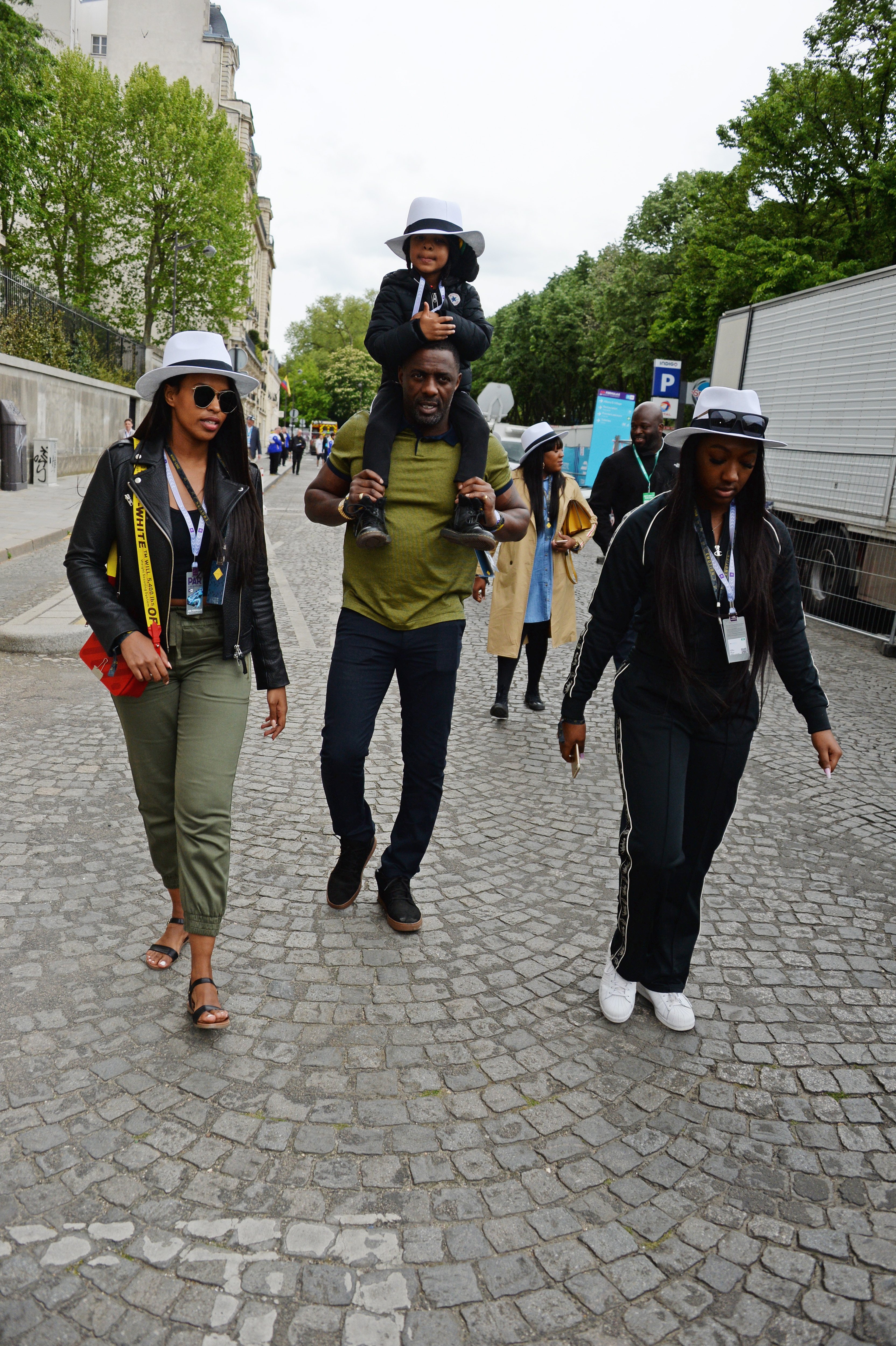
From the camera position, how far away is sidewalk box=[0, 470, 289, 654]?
7934 millimetres

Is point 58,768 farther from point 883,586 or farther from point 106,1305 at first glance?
point 883,586

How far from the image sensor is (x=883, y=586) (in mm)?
11883

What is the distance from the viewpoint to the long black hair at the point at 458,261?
3637 millimetres

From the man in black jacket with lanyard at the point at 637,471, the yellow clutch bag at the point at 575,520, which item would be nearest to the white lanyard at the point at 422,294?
the yellow clutch bag at the point at 575,520

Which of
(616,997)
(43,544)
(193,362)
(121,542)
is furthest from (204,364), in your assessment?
(43,544)

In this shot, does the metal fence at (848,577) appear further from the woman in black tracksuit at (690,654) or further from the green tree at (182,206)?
the green tree at (182,206)

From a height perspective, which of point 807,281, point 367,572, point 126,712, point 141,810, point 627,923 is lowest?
point 627,923

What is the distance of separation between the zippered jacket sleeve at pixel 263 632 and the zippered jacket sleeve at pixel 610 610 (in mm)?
947

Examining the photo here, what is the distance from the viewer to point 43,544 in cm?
1371

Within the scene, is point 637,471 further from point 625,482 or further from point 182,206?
point 182,206

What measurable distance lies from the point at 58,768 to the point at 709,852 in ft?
11.7

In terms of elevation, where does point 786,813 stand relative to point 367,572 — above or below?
below

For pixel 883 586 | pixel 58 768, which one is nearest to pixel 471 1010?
pixel 58 768

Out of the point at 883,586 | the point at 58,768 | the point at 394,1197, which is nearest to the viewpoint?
the point at 394,1197
